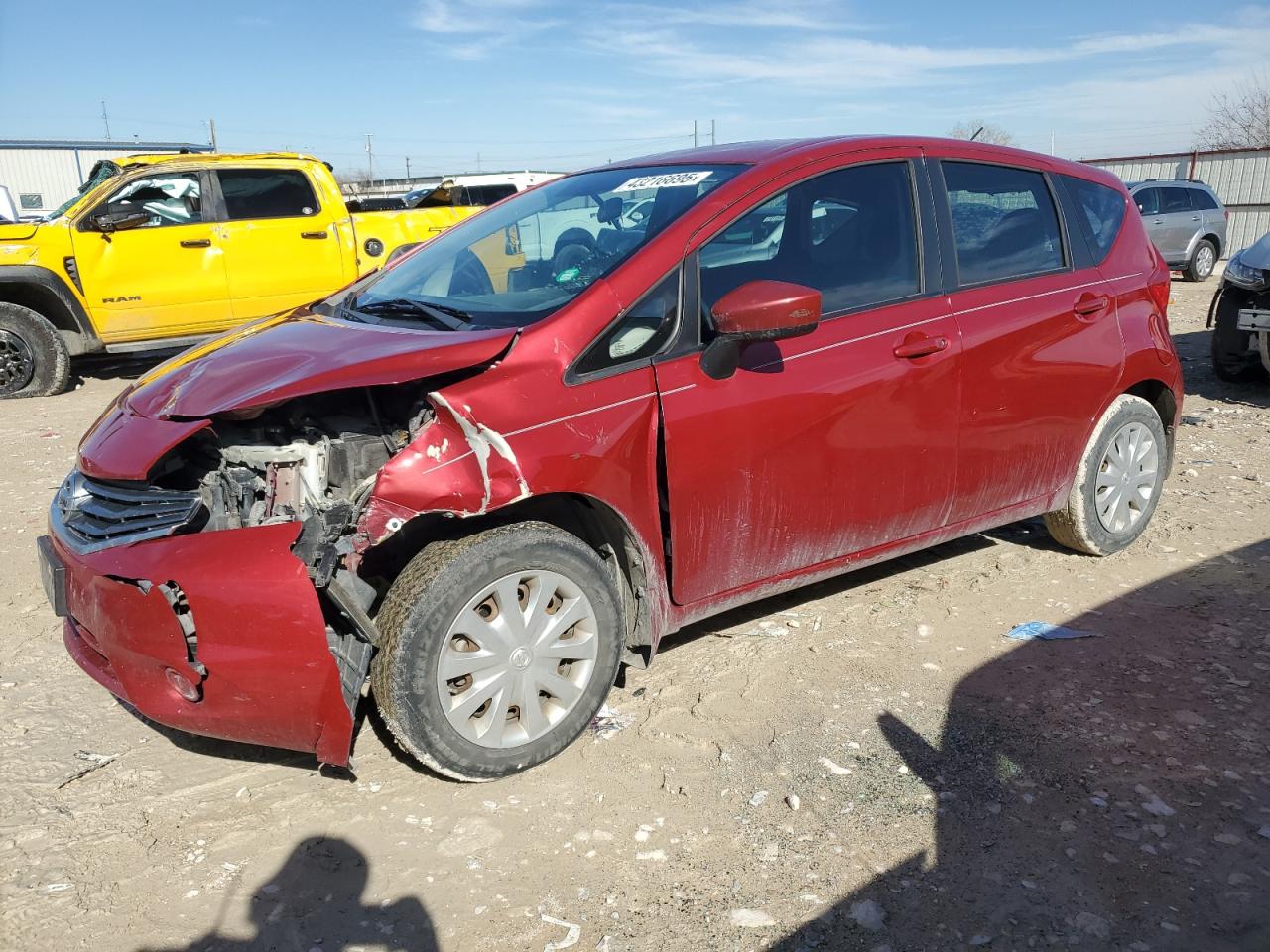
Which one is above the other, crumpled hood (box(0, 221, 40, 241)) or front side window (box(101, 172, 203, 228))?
front side window (box(101, 172, 203, 228))

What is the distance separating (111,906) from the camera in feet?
8.29

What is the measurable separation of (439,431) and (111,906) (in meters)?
1.46

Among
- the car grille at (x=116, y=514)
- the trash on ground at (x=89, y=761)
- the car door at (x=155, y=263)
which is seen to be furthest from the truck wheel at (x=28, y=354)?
the trash on ground at (x=89, y=761)

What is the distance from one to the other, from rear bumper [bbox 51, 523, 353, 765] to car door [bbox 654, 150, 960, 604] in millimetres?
1149

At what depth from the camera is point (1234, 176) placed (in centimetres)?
2302

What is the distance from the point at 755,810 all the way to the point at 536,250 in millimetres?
2096

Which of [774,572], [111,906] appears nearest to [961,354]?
[774,572]

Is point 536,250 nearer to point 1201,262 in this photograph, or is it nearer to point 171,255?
point 171,255

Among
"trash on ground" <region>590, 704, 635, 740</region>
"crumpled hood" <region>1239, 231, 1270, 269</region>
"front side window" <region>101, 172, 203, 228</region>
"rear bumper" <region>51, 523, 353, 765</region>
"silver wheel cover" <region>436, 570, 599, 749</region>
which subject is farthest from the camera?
"front side window" <region>101, 172, 203, 228</region>

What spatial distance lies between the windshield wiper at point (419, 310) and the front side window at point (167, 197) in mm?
6620

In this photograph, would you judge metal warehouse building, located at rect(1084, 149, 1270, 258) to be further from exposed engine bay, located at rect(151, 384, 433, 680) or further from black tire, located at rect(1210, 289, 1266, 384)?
exposed engine bay, located at rect(151, 384, 433, 680)

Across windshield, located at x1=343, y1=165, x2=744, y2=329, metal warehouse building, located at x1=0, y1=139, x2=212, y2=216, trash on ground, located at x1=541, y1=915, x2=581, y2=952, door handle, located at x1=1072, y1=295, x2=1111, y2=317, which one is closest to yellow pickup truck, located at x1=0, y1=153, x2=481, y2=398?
windshield, located at x1=343, y1=165, x2=744, y2=329

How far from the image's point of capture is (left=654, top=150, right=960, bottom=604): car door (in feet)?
10.5

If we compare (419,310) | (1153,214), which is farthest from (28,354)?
(1153,214)
